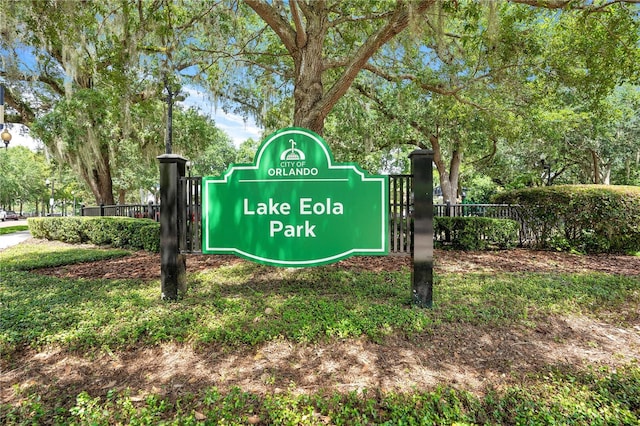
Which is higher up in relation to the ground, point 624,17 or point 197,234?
point 624,17

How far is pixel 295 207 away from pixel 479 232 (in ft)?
17.8

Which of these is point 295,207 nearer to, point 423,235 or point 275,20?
point 423,235

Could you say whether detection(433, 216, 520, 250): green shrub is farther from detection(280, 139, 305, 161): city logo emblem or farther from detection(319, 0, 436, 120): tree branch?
detection(280, 139, 305, 161): city logo emblem

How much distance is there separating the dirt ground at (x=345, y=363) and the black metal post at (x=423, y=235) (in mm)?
521

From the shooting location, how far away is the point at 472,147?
14992 mm

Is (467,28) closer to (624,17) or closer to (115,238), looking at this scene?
(624,17)

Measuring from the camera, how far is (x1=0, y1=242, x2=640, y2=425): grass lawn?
2.11m

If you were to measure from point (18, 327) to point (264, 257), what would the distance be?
2.37 m

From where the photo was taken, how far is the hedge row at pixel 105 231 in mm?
7738

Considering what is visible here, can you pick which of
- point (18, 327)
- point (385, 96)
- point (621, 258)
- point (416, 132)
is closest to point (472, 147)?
point (416, 132)

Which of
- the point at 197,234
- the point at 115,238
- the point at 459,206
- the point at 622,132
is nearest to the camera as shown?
the point at 197,234

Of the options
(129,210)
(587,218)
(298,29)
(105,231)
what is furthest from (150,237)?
(587,218)

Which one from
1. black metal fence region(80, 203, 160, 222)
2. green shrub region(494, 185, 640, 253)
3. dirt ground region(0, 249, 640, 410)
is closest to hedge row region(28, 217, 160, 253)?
black metal fence region(80, 203, 160, 222)

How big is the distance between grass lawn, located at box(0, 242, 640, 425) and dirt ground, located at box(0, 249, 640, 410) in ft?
0.05
